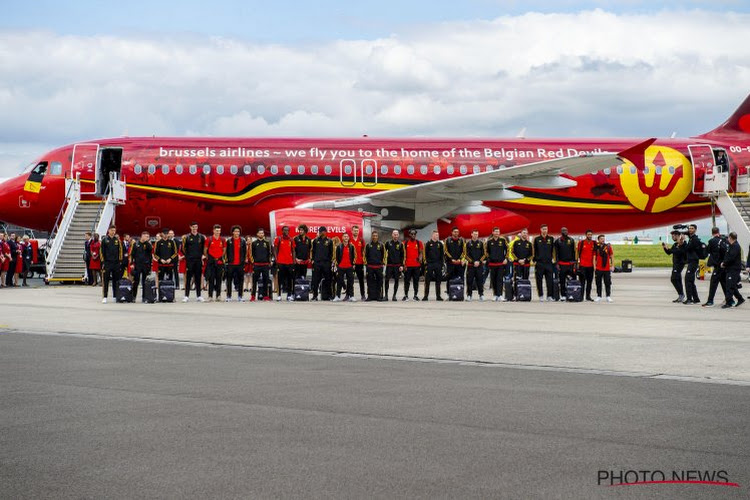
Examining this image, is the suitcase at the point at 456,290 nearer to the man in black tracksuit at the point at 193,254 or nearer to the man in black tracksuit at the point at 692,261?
the man in black tracksuit at the point at 692,261

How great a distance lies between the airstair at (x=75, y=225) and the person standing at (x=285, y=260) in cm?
661

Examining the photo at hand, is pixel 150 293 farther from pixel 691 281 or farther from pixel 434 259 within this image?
pixel 691 281

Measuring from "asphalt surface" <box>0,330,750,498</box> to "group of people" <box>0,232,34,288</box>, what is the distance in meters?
18.4

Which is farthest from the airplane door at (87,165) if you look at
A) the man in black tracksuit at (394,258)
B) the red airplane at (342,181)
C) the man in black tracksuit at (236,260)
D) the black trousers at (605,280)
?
the black trousers at (605,280)

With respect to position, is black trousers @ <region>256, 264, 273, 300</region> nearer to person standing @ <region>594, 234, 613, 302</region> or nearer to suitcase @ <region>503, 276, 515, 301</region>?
suitcase @ <region>503, 276, 515, 301</region>

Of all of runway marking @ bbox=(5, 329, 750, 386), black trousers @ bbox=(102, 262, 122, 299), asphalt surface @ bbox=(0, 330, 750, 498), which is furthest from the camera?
black trousers @ bbox=(102, 262, 122, 299)

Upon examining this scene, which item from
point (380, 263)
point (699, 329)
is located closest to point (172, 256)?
point (380, 263)

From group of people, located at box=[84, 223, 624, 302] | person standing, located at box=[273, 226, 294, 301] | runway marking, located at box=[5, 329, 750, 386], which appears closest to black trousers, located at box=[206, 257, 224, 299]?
group of people, located at box=[84, 223, 624, 302]

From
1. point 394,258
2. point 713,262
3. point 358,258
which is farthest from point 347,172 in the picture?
point 713,262

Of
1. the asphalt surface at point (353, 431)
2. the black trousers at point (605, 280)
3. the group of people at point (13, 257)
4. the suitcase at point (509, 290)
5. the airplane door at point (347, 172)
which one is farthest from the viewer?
the group of people at point (13, 257)

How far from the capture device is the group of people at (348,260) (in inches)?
819

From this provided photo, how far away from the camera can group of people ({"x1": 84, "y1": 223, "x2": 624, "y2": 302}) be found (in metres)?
20.8

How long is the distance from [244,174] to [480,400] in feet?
62.1

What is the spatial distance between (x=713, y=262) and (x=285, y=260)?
9.55 metres
